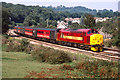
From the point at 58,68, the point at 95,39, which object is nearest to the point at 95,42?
the point at 95,39

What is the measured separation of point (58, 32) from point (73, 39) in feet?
20.1

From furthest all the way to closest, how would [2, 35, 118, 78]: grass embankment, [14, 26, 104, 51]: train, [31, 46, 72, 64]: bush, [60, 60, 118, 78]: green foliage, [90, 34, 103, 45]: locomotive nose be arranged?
1. [14, 26, 104, 51]: train
2. [90, 34, 103, 45]: locomotive nose
3. [31, 46, 72, 64]: bush
4. [60, 60, 118, 78]: green foliage
5. [2, 35, 118, 78]: grass embankment

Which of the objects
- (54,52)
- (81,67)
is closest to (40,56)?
(54,52)

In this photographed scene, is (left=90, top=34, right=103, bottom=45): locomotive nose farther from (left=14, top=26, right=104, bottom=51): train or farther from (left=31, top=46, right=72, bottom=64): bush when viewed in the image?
(left=31, top=46, right=72, bottom=64): bush

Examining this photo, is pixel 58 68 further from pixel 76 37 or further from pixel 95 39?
pixel 76 37

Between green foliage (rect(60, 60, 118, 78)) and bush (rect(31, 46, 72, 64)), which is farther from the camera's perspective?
bush (rect(31, 46, 72, 64))

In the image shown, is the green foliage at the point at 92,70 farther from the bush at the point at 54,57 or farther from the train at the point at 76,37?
the train at the point at 76,37

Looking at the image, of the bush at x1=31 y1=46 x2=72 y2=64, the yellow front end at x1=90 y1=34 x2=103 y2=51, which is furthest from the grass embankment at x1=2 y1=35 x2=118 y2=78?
the yellow front end at x1=90 y1=34 x2=103 y2=51

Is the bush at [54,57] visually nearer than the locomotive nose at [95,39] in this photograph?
Yes

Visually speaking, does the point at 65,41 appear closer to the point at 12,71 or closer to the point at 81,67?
the point at 81,67

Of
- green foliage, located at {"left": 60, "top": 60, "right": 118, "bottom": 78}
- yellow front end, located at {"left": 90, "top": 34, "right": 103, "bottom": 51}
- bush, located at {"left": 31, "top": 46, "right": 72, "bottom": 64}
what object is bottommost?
green foliage, located at {"left": 60, "top": 60, "right": 118, "bottom": 78}

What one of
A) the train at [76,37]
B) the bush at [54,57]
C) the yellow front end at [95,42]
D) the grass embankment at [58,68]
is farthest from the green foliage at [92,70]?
the train at [76,37]

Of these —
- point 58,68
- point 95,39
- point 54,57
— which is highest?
point 95,39

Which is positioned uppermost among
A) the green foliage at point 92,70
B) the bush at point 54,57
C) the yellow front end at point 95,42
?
the yellow front end at point 95,42
